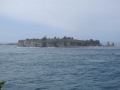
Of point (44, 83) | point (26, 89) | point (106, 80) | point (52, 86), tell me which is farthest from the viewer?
point (106, 80)

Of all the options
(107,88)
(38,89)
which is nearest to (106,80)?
(107,88)

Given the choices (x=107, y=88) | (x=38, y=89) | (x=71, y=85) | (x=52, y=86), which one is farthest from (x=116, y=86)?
(x=38, y=89)

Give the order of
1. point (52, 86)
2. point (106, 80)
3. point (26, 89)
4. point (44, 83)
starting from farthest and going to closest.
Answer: point (106, 80) < point (44, 83) < point (52, 86) < point (26, 89)

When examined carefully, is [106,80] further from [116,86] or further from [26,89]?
[26,89]

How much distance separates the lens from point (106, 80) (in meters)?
32.2

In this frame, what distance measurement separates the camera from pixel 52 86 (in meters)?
27.8

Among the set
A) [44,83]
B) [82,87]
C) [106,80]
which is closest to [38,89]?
[44,83]

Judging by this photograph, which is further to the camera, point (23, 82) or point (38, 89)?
point (23, 82)

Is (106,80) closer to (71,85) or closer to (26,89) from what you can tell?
(71,85)

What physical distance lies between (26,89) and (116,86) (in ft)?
37.2

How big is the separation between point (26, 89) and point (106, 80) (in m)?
Answer: 12.3

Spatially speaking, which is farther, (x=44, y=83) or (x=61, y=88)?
Answer: (x=44, y=83)

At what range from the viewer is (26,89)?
2598cm

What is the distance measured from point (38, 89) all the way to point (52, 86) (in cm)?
212
